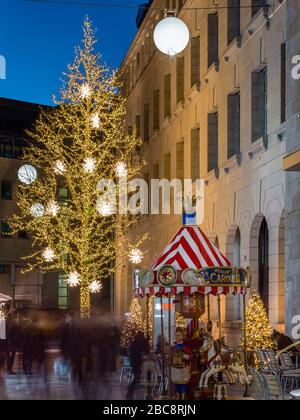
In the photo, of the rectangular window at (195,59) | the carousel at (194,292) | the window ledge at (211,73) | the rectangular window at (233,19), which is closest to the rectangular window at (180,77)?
the rectangular window at (195,59)

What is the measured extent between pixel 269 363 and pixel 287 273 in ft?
10.7

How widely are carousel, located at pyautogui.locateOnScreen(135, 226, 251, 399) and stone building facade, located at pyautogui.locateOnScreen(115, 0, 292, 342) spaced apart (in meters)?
4.32

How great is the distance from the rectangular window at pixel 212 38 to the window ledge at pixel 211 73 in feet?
1.35

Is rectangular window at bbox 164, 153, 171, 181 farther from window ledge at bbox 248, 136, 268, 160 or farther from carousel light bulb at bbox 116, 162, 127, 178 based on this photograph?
window ledge at bbox 248, 136, 268, 160

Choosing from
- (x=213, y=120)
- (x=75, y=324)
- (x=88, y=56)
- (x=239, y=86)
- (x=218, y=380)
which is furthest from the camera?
(x=88, y=56)

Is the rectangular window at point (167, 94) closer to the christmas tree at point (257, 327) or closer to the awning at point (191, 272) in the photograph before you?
the christmas tree at point (257, 327)

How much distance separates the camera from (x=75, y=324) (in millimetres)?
22859

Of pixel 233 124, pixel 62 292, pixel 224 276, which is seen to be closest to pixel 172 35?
pixel 224 276

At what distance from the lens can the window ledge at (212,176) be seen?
3215 cm

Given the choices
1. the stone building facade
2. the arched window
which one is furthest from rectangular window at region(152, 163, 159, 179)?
the arched window

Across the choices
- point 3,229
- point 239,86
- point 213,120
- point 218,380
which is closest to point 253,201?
point 239,86

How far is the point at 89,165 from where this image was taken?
39.9 meters

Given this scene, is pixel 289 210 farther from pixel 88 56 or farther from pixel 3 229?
pixel 3 229

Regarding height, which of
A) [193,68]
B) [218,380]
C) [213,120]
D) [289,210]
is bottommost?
[218,380]
